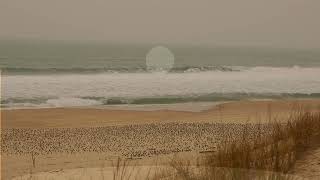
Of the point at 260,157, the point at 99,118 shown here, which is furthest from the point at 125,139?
the point at 260,157

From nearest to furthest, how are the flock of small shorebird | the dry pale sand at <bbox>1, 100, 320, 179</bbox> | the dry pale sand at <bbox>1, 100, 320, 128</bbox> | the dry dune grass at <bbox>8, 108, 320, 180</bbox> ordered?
the dry dune grass at <bbox>8, 108, 320, 180</bbox>
the dry pale sand at <bbox>1, 100, 320, 179</bbox>
the flock of small shorebird
the dry pale sand at <bbox>1, 100, 320, 128</bbox>

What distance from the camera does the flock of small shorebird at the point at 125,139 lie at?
865 centimetres

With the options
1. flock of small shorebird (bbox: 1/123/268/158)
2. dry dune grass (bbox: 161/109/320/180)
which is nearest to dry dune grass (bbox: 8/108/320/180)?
dry dune grass (bbox: 161/109/320/180)

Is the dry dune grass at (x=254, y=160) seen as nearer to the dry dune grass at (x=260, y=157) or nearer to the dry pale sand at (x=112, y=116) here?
the dry dune grass at (x=260, y=157)

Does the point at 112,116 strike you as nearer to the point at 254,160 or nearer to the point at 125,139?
the point at 125,139

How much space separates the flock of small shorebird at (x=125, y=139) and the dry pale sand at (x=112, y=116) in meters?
1.15

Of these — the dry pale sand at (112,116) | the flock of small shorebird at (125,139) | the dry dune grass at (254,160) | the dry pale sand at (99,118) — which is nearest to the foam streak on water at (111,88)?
the dry pale sand at (112,116)

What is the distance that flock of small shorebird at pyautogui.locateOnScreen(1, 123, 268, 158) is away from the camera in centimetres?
865

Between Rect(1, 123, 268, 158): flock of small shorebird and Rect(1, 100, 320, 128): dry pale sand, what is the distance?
3.77 ft

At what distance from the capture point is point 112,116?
13.8 metres

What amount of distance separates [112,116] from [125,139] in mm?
4028

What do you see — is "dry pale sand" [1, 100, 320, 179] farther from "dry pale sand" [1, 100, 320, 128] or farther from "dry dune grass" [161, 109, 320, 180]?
"dry dune grass" [161, 109, 320, 180]

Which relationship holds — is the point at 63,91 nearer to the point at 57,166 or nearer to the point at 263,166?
the point at 57,166

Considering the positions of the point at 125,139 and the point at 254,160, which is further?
the point at 125,139
